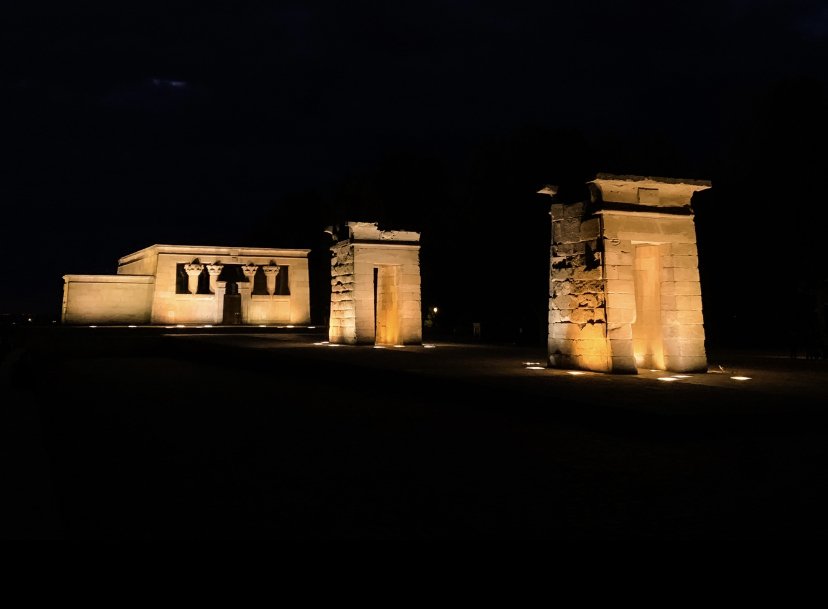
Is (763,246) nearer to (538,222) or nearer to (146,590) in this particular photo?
(538,222)

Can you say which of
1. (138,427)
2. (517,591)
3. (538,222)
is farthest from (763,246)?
(517,591)

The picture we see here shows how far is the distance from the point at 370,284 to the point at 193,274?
14492mm

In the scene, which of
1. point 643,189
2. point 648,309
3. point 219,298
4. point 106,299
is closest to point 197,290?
point 219,298

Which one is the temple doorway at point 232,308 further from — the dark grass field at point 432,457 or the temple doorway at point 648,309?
the temple doorway at point 648,309

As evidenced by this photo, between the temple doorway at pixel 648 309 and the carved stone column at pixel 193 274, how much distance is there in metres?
23.2

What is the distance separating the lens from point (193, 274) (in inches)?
1257

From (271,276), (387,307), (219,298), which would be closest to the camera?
(387,307)

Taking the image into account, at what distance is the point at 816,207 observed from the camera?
21219 mm

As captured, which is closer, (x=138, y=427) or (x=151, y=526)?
(x=151, y=526)

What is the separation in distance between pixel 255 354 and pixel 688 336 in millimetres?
9537

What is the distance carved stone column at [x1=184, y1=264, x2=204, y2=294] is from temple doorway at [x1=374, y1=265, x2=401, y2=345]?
13.0 m

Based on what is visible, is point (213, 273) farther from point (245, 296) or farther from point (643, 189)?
point (643, 189)

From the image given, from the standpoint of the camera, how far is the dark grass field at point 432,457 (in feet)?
15.3

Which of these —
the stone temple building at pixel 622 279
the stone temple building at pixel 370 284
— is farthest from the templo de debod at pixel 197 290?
the stone temple building at pixel 622 279
